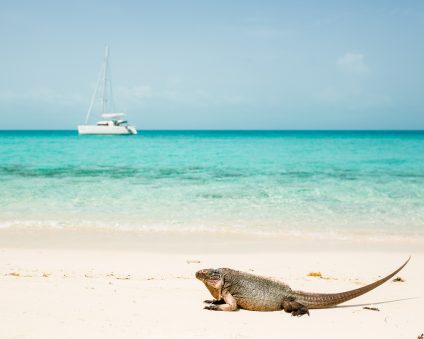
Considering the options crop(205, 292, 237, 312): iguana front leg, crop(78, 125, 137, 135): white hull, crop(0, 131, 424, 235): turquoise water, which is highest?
crop(78, 125, 137, 135): white hull

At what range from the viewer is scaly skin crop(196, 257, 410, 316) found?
519 centimetres

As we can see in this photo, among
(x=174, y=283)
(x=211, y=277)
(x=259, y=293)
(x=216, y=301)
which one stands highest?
(x=211, y=277)

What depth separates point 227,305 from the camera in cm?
516

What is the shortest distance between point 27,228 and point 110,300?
6701mm

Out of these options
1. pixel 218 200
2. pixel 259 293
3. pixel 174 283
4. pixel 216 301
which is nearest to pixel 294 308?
pixel 259 293

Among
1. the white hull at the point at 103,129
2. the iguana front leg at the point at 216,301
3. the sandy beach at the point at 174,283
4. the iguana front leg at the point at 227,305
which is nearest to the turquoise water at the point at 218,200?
the sandy beach at the point at 174,283

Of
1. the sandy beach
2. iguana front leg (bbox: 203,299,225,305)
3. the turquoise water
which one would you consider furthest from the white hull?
iguana front leg (bbox: 203,299,225,305)

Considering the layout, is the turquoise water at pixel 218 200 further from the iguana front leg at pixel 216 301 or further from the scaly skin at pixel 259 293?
the scaly skin at pixel 259 293

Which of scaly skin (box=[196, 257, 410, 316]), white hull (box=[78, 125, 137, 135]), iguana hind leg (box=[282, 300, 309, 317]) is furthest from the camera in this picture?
white hull (box=[78, 125, 137, 135])

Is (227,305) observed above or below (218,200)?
above

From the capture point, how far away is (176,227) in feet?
37.4

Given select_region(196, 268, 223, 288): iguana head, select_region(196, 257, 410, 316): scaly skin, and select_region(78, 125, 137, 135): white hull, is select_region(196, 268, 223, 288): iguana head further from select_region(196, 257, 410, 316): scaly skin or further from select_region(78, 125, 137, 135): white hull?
select_region(78, 125, 137, 135): white hull

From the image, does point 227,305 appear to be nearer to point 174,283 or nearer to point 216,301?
point 216,301

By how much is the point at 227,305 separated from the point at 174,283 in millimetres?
1501
